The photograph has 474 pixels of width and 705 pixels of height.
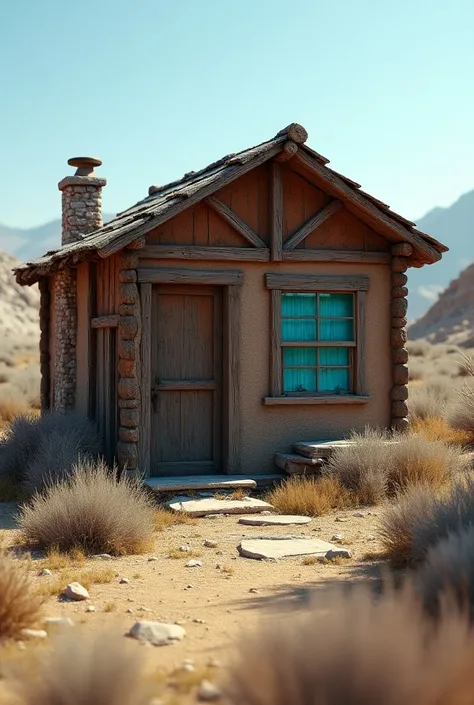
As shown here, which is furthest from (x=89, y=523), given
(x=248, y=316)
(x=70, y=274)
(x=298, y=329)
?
(x=70, y=274)

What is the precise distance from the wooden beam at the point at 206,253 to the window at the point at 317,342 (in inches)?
26.4

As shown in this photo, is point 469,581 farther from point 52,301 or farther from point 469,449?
point 52,301

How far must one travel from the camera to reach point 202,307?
11.9 m

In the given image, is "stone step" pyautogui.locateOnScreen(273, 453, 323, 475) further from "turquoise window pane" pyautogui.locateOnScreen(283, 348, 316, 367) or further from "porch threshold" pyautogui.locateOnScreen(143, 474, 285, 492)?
"turquoise window pane" pyautogui.locateOnScreen(283, 348, 316, 367)

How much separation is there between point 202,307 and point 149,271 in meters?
0.94

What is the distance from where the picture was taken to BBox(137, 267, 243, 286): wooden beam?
1126 cm

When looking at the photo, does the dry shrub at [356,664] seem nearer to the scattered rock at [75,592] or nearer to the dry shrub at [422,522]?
the dry shrub at [422,522]

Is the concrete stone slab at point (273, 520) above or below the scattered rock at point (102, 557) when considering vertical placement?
above

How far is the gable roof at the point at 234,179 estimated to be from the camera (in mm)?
10742

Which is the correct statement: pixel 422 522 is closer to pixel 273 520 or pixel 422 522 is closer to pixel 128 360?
pixel 273 520

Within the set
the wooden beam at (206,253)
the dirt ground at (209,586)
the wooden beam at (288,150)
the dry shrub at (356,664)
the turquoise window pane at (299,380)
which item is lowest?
the dirt ground at (209,586)

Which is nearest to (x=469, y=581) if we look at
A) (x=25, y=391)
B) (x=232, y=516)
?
(x=232, y=516)

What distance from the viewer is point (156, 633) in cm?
556

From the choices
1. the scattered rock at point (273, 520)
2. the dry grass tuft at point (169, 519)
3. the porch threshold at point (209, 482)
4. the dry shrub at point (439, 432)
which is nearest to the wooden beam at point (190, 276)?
the porch threshold at point (209, 482)
